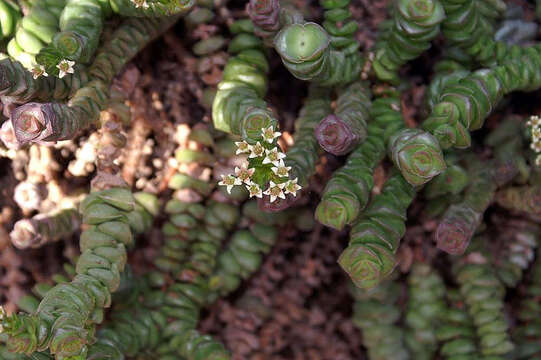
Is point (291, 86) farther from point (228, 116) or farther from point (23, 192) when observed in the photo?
point (23, 192)

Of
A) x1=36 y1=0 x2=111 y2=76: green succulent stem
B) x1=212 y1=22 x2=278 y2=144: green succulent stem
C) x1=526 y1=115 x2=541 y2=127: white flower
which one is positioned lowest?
x1=526 y1=115 x2=541 y2=127: white flower

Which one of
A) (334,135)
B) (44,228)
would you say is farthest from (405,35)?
(44,228)

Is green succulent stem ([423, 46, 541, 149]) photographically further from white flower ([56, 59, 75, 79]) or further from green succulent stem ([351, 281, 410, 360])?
white flower ([56, 59, 75, 79])

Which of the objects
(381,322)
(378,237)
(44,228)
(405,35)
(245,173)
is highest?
(405,35)

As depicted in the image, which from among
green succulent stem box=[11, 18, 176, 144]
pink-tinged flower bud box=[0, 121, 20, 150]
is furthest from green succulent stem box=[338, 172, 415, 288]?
pink-tinged flower bud box=[0, 121, 20, 150]

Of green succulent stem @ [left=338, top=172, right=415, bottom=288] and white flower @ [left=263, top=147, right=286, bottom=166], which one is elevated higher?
white flower @ [left=263, top=147, right=286, bottom=166]

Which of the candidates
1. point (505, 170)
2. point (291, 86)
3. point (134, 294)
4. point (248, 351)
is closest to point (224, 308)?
point (248, 351)

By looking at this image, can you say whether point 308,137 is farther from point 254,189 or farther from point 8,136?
point 8,136
